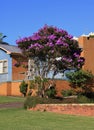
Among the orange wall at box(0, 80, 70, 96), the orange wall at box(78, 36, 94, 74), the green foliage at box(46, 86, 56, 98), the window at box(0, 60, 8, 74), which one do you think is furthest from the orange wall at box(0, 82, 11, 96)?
the orange wall at box(78, 36, 94, 74)

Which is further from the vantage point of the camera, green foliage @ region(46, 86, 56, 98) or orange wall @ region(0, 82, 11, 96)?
orange wall @ region(0, 82, 11, 96)

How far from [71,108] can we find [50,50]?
5.98 metres

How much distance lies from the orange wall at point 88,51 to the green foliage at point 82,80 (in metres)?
4.78

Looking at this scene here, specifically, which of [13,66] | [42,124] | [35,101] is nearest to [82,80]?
[13,66]

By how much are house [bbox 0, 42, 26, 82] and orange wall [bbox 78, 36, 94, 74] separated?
6.32 metres

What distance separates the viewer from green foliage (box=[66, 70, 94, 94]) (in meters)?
36.5

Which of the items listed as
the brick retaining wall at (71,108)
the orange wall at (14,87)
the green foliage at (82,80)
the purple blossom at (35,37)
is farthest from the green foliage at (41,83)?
the orange wall at (14,87)

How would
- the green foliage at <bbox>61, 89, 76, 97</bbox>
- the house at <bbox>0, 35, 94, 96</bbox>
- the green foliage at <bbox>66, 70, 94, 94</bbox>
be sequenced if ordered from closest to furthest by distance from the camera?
the green foliage at <bbox>66, 70, 94, 94</bbox>
the green foliage at <bbox>61, 89, 76, 97</bbox>
the house at <bbox>0, 35, 94, 96</bbox>

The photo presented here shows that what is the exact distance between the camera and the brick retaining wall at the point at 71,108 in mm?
23281

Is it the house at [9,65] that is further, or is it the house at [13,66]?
the house at [9,65]

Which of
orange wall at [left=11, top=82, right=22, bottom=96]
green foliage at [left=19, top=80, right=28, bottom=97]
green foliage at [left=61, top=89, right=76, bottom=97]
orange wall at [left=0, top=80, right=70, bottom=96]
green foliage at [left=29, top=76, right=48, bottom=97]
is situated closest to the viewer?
green foliage at [left=29, top=76, right=48, bottom=97]

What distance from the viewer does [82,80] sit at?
121 feet

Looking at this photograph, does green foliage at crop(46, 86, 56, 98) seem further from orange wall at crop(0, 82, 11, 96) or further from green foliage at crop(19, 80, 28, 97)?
orange wall at crop(0, 82, 11, 96)

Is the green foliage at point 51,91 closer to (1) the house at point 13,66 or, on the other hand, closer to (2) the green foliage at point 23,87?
(2) the green foliage at point 23,87
